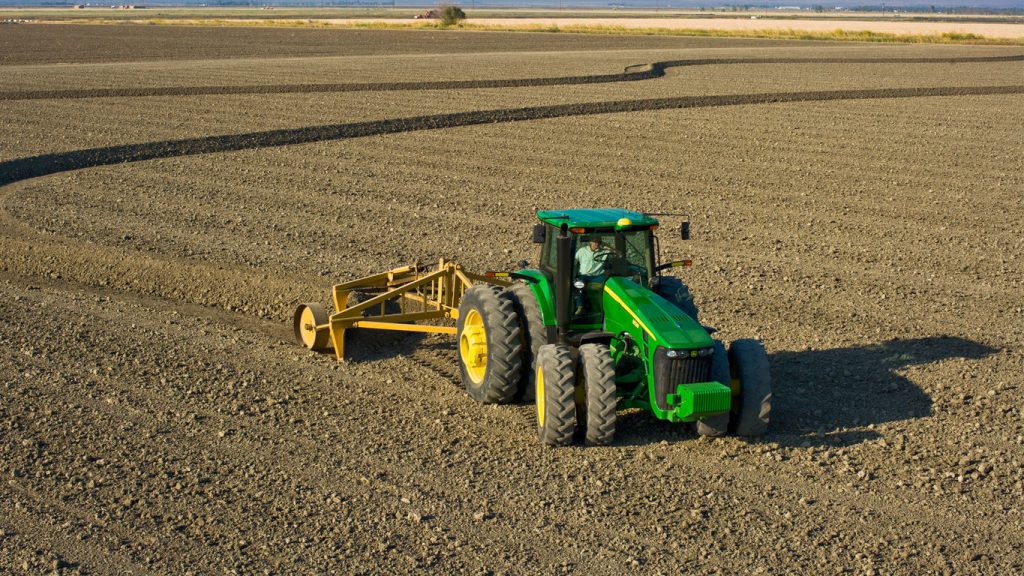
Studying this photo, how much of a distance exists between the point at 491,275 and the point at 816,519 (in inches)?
128

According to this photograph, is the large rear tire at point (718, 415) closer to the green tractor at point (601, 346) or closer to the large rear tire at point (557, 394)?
the green tractor at point (601, 346)

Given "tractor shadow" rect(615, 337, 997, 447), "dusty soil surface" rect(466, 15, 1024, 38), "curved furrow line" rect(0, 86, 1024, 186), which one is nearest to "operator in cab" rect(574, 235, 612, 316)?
"tractor shadow" rect(615, 337, 997, 447)

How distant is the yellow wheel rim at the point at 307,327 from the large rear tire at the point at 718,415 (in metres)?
3.98

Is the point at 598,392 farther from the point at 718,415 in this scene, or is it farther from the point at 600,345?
the point at 718,415

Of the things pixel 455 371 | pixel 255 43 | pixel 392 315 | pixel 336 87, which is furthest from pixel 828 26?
pixel 455 371

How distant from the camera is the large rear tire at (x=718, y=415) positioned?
843 cm

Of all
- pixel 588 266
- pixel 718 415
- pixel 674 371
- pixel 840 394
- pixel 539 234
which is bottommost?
pixel 840 394

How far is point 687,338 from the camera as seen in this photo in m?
8.14

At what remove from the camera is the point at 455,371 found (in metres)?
10.6

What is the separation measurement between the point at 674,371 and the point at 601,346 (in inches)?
23.2

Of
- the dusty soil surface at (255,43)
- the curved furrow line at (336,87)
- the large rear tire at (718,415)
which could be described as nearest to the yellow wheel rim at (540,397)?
the large rear tire at (718,415)

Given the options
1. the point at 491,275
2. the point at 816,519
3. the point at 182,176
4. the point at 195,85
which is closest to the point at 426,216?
the point at 182,176

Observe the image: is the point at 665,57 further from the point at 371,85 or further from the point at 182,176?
the point at 182,176

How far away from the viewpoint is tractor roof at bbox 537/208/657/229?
29.8 ft
